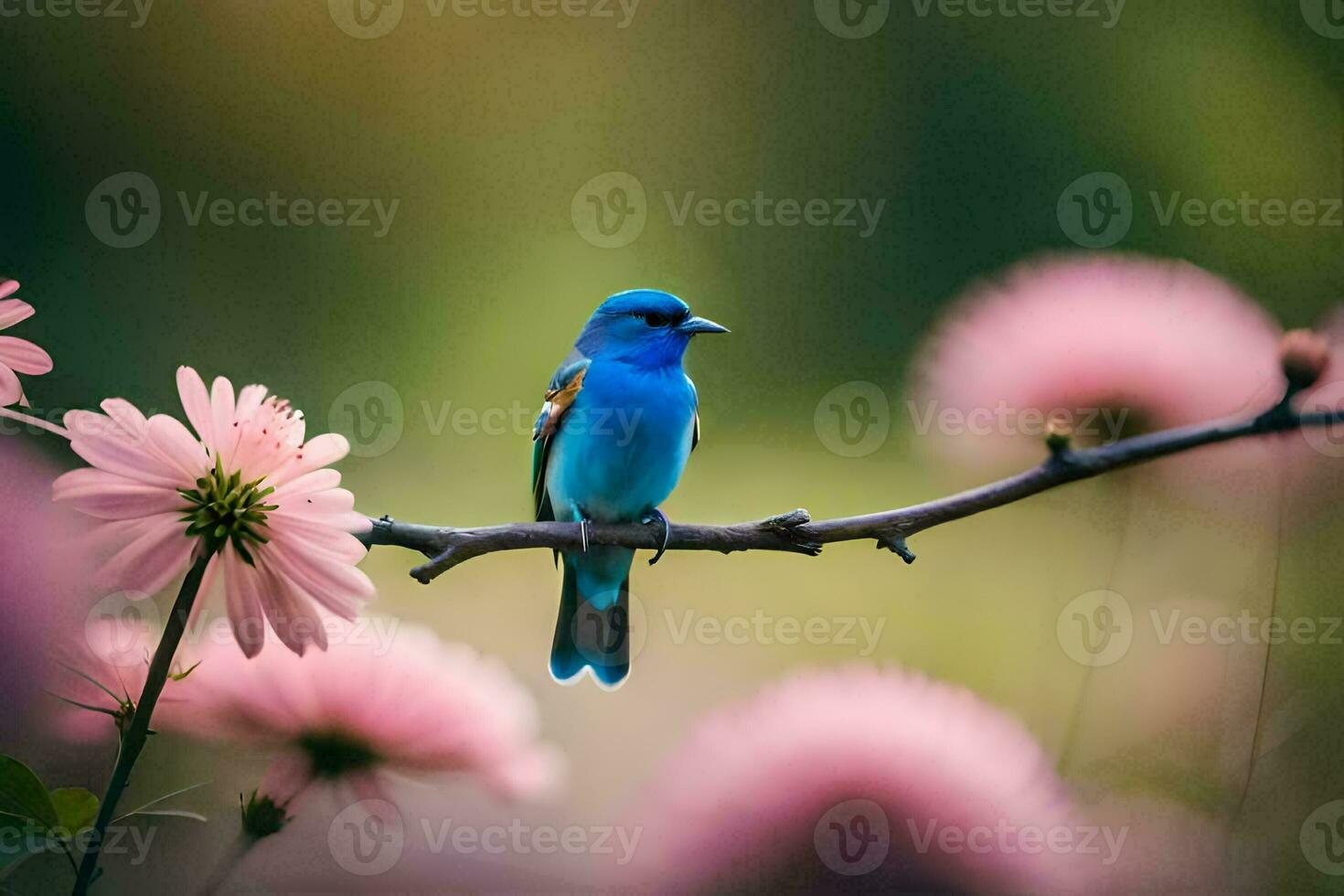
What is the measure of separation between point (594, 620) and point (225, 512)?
476 millimetres

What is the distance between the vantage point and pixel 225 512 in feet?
1.06

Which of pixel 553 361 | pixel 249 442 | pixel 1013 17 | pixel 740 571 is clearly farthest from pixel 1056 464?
pixel 1013 17

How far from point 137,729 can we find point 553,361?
640 millimetres

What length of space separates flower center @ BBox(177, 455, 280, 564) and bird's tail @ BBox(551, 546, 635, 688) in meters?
0.42

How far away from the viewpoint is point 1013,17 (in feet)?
3.64

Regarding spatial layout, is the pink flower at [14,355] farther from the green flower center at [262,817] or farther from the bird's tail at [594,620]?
the bird's tail at [594,620]

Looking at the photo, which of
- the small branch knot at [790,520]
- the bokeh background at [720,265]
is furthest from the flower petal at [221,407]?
the bokeh background at [720,265]

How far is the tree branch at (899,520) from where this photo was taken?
42 centimetres

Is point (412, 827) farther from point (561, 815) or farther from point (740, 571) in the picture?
point (740, 571)

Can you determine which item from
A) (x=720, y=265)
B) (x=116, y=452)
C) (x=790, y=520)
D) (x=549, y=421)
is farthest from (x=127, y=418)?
(x=720, y=265)

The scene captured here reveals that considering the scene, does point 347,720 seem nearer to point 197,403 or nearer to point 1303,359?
point 197,403

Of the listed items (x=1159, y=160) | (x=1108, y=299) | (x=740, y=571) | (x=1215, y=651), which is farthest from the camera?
(x=1159, y=160)

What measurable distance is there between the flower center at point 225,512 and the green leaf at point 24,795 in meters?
0.09

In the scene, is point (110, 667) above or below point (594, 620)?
below
